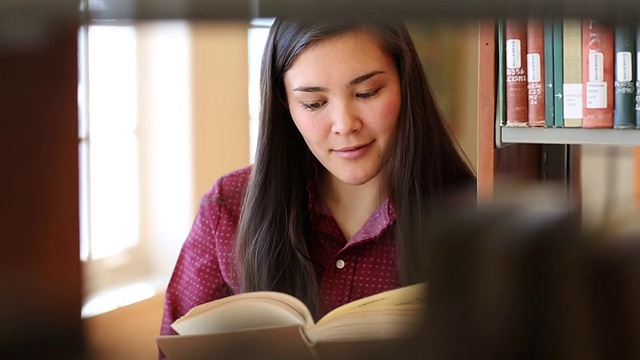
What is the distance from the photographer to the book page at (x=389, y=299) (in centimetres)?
49

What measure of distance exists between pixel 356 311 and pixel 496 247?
0.17 metres

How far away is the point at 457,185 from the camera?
0.59 m

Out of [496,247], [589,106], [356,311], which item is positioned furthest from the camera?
[589,106]

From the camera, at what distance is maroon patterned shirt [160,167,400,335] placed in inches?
25.0

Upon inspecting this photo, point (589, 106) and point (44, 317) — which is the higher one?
point (589, 106)

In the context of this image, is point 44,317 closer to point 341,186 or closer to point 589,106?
point 341,186

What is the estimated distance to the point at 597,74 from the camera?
0.65m

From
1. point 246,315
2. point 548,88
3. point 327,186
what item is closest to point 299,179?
→ point 327,186

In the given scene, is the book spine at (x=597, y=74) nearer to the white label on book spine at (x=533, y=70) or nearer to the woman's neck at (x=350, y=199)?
the white label on book spine at (x=533, y=70)

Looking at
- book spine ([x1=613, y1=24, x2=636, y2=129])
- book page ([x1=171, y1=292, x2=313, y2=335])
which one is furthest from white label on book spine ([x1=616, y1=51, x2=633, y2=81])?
book page ([x1=171, y1=292, x2=313, y2=335])

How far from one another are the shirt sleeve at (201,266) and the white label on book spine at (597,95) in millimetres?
336

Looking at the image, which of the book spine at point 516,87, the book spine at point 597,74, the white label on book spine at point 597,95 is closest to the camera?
the book spine at point 597,74

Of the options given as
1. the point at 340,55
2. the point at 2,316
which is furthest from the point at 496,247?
the point at 2,316

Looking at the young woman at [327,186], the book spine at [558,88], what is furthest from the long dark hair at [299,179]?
the book spine at [558,88]
